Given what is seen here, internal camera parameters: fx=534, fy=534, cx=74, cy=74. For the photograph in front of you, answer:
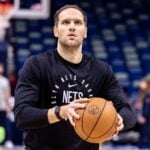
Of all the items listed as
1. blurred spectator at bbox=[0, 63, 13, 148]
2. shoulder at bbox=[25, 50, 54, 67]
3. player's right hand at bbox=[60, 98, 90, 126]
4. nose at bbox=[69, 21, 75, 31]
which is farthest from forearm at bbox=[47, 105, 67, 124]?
blurred spectator at bbox=[0, 63, 13, 148]

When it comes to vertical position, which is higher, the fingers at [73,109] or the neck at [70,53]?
the neck at [70,53]

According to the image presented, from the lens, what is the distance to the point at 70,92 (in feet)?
Result: 10.1

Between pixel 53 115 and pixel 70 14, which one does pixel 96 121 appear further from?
pixel 70 14

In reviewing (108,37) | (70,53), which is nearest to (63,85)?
(70,53)

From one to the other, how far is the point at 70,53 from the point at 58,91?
251mm

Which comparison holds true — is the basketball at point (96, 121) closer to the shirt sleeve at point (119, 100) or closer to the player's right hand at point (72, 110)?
the player's right hand at point (72, 110)

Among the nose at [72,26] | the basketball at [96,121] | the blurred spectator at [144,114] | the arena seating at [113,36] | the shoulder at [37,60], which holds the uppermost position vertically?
the nose at [72,26]

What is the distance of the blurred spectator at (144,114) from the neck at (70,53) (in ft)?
18.8

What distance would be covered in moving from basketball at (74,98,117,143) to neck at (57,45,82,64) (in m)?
0.43

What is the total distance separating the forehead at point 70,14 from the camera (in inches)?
122

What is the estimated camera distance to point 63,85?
10.2ft

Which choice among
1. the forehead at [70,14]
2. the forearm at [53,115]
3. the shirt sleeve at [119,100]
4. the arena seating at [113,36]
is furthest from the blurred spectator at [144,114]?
the forearm at [53,115]

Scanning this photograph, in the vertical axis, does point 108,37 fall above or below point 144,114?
above

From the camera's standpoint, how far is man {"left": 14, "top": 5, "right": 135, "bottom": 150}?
3.04 meters
